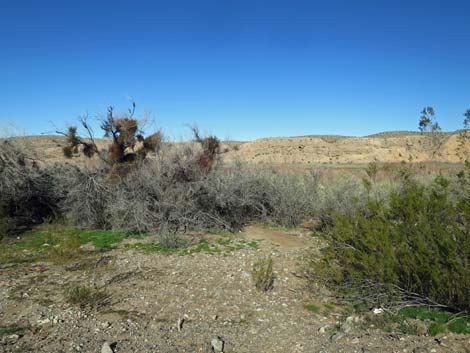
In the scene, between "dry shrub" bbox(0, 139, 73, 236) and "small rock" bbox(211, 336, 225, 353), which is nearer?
"small rock" bbox(211, 336, 225, 353)

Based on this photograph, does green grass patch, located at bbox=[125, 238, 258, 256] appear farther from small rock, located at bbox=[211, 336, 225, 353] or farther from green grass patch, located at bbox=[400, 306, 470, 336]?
green grass patch, located at bbox=[400, 306, 470, 336]

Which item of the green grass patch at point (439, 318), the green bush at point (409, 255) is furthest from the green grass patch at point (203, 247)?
the green grass patch at point (439, 318)

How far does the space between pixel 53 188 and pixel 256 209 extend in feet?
22.3

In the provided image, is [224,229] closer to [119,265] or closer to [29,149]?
[119,265]

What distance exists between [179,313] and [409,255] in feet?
11.4

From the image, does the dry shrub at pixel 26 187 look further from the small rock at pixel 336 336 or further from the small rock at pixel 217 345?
the small rock at pixel 336 336

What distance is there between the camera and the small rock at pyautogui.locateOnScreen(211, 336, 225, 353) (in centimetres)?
455

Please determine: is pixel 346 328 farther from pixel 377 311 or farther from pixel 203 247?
pixel 203 247

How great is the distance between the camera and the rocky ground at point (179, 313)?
4.60m

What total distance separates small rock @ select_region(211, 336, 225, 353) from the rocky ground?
0.01m

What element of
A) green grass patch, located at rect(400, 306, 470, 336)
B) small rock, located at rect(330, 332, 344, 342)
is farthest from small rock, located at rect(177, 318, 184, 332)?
green grass patch, located at rect(400, 306, 470, 336)

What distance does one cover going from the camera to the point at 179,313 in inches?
219

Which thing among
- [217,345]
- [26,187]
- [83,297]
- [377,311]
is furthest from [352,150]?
[217,345]

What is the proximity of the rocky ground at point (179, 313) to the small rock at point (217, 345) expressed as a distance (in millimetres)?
12
